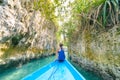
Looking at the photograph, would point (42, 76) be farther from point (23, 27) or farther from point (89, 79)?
point (23, 27)

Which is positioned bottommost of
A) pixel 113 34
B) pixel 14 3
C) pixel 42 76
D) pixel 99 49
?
pixel 42 76

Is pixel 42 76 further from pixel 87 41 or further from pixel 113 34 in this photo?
pixel 87 41

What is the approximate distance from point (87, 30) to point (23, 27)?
164 inches

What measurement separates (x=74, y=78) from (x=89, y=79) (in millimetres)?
2504

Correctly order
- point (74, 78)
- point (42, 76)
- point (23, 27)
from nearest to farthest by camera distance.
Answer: point (74, 78) < point (42, 76) < point (23, 27)

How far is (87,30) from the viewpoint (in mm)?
10375

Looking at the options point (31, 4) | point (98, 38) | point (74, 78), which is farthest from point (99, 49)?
point (31, 4)

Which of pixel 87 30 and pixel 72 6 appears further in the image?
pixel 72 6

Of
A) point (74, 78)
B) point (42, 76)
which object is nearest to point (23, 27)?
point (42, 76)

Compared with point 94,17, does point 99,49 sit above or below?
below

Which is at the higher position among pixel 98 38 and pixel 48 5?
pixel 48 5

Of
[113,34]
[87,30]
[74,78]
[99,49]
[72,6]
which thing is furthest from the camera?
[72,6]

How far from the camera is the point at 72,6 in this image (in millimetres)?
14141

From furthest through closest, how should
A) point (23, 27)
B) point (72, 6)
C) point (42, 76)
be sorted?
point (72, 6), point (23, 27), point (42, 76)
